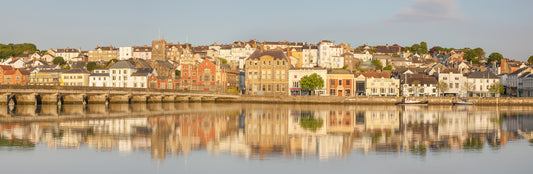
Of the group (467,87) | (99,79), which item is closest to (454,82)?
(467,87)

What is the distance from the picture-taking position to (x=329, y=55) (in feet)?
439

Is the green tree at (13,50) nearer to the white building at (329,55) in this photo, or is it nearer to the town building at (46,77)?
the town building at (46,77)

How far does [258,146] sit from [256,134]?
6.66m

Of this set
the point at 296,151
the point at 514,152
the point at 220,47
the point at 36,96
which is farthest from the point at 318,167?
the point at 220,47

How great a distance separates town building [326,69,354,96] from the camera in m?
100

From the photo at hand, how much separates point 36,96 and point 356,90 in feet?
171

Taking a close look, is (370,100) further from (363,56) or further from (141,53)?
(141,53)

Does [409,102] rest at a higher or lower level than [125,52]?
lower

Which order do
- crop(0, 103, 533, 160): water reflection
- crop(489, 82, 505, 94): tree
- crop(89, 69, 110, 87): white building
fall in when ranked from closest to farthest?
crop(0, 103, 533, 160): water reflection, crop(489, 82, 505, 94): tree, crop(89, 69, 110, 87): white building

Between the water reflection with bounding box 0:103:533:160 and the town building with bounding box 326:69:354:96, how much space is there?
→ 4496 cm

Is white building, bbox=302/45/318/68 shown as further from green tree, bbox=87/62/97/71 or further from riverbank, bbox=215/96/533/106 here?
riverbank, bbox=215/96/533/106

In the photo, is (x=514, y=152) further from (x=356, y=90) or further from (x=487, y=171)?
(x=356, y=90)

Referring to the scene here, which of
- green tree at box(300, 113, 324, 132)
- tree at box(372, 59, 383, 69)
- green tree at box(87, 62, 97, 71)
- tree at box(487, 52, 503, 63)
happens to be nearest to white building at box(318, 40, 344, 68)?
tree at box(372, 59, 383, 69)

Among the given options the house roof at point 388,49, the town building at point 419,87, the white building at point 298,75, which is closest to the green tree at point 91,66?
the white building at point 298,75
